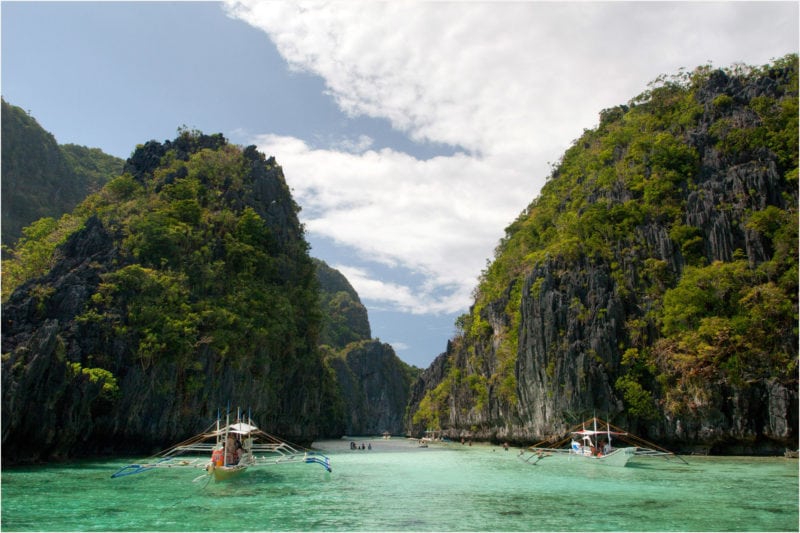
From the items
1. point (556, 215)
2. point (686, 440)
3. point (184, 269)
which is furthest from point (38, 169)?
point (686, 440)

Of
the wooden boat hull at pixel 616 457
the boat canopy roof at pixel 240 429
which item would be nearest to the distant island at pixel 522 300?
the wooden boat hull at pixel 616 457

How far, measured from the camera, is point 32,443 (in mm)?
24609

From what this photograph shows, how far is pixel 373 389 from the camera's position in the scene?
106438 millimetres

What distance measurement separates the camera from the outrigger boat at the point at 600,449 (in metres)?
25.7

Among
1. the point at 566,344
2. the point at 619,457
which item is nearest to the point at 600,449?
the point at 619,457

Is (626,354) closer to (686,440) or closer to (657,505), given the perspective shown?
(686,440)

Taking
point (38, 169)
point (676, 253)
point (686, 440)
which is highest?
point (38, 169)

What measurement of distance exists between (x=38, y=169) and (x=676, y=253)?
225 feet

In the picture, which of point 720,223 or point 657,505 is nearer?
point 657,505

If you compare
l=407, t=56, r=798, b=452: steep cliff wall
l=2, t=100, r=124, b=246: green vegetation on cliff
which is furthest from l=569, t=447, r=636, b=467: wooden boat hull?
l=2, t=100, r=124, b=246: green vegetation on cliff

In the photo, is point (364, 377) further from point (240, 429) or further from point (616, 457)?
point (240, 429)

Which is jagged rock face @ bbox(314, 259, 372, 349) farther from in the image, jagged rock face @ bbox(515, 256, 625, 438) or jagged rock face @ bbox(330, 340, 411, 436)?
jagged rock face @ bbox(515, 256, 625, 438)

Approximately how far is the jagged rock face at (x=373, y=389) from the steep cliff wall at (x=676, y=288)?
5498cm

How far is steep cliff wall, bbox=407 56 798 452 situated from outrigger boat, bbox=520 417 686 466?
944 millimetres
